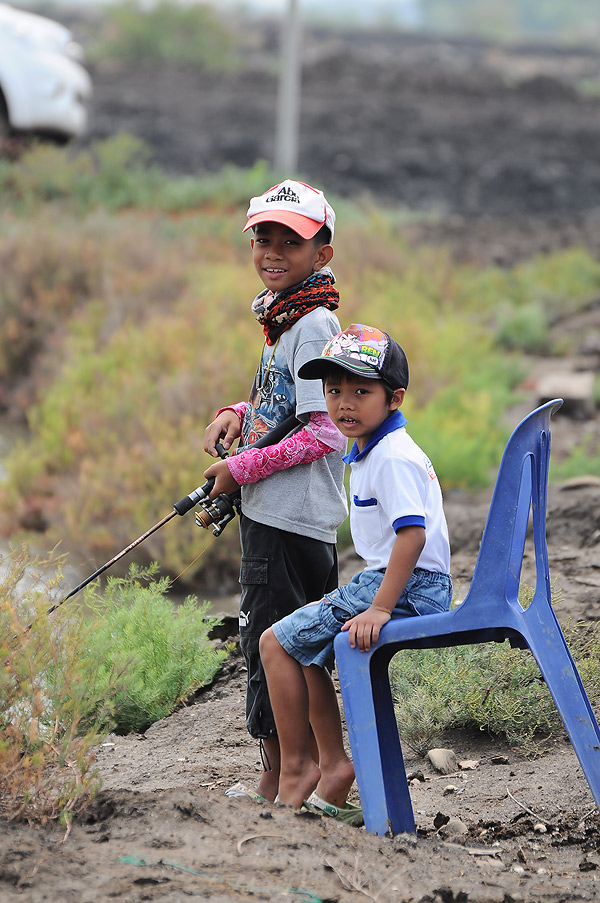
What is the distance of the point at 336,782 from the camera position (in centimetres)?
307

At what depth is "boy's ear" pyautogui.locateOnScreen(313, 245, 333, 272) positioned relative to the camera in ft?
10.5

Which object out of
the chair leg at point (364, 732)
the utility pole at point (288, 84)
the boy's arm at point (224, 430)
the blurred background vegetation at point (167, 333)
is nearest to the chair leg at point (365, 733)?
the chair leg at point (364, 732)

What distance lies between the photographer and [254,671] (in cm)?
327

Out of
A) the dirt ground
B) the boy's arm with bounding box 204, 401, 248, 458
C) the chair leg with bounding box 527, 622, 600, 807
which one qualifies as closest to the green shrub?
the dirt ground

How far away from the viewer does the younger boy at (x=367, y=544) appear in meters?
2.73

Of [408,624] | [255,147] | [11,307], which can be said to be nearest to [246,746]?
[408,624]

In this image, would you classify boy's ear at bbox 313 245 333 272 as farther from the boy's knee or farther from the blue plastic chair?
the boy's knee

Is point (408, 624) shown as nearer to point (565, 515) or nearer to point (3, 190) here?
point (565, 515)

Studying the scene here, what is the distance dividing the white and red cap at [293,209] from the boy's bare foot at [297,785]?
4.80ft

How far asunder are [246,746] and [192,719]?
1.27 feet

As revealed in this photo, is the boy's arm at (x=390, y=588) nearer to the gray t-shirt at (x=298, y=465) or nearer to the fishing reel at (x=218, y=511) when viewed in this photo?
the gray t-shirt at (x=298, y=465)

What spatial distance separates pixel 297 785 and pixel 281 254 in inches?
57.5

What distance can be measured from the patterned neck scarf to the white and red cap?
0.53 feet

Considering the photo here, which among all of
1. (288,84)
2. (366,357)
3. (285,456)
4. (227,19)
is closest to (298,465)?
(285,456)
